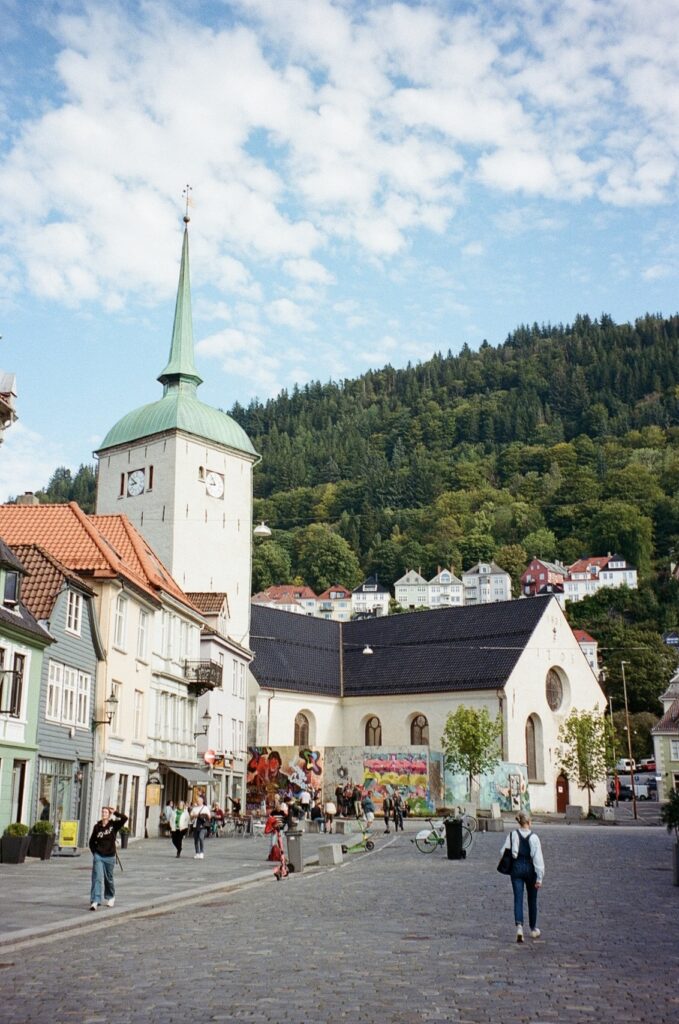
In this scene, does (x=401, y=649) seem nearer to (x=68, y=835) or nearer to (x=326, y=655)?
(x=326, y=655)

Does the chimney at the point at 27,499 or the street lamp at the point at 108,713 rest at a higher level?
the chimney at the point at 27,499

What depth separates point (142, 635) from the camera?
1554 inches

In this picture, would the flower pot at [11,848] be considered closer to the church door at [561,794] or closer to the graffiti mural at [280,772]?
the graffiti mural at [280,772]

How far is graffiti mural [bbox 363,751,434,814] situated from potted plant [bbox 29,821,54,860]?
1418 inches

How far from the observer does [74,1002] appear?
31.1 feet

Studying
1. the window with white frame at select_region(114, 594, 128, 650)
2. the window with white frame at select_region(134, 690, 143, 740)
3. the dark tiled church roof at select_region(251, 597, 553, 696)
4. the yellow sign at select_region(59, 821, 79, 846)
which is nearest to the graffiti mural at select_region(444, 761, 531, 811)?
the dark tiled church roof at select_region(251, 597, 553, 696)

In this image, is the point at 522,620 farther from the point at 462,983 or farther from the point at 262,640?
the point at 462,983

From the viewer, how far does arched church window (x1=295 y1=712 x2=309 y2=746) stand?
74562mm

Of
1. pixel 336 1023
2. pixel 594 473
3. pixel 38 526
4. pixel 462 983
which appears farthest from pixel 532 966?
pixel 594 473

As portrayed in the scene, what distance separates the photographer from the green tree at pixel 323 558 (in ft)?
616

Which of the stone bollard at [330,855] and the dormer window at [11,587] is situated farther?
the dormer window at [11,587]

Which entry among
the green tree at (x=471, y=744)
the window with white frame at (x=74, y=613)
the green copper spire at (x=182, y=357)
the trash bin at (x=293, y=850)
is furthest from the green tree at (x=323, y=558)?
the trash bin at (x=293, y=850)

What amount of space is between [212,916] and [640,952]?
652 cm

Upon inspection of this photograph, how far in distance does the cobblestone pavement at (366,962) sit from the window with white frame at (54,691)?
13.0 m
